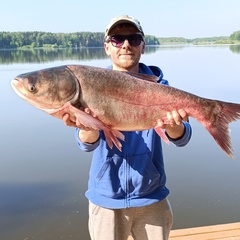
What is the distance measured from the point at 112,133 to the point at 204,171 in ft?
20.1

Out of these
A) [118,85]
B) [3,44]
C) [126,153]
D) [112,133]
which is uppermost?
[118,85]

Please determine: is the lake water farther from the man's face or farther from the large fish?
the large fish

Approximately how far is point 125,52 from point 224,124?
1010 mm

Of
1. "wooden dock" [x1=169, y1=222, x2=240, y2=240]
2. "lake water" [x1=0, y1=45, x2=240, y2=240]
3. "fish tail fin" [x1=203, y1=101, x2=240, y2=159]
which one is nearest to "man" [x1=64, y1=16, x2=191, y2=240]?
"fish tail fin" [x1=203, y1=101, x2=240, y2=159]

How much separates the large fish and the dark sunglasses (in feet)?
1.72

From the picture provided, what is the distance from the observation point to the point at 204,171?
26.9ft

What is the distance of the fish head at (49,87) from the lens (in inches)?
94.1

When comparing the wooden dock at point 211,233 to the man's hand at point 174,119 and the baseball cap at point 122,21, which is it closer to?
the man's hand at point 174,119

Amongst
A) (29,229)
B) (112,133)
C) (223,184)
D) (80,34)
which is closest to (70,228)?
(29,229)

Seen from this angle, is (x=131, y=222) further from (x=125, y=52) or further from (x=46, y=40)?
(x=46, y=40)

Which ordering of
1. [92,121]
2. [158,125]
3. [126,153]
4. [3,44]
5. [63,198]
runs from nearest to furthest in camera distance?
[92,121], [158,125], [126,153], [63,198], [3,44]

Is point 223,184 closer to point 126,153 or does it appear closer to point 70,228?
point 70,228

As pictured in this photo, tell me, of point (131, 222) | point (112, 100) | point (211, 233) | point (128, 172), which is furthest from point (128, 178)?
point (211, 233)

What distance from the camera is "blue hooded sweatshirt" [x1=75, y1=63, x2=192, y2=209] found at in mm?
2930
